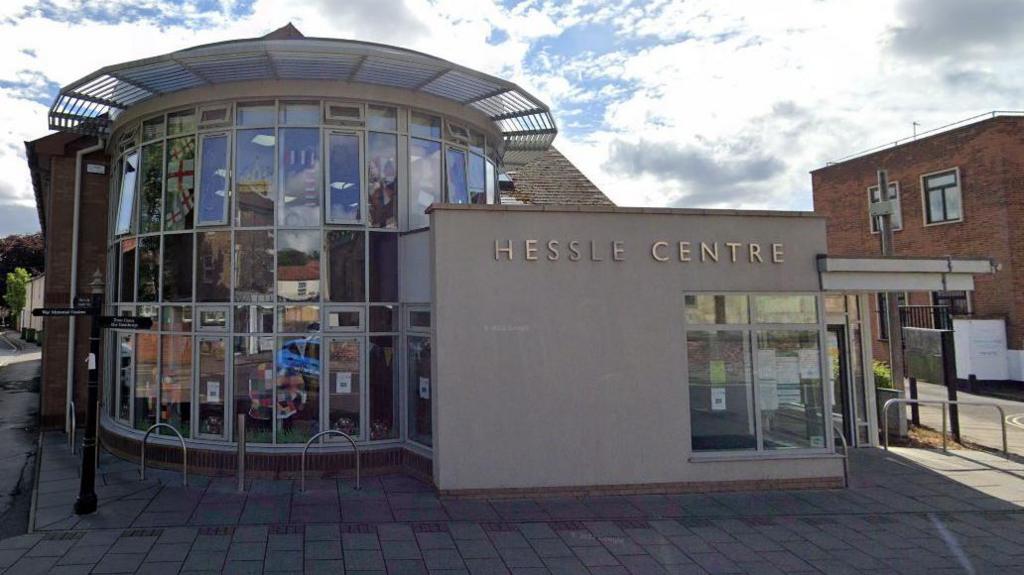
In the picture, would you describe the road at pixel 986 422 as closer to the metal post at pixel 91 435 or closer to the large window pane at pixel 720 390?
the large window pane at pixel 720 390

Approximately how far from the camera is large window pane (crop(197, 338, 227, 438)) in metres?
8.84

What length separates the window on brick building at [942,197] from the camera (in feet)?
71.4

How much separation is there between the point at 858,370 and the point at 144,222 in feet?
41.8

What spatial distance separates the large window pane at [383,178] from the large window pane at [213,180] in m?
2.20

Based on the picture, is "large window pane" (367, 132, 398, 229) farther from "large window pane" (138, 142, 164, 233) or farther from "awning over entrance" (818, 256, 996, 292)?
"awning over entrance" (818, 256, 996, 292)

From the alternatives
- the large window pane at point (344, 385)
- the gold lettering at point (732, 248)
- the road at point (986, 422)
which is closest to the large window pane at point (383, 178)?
the large window pane at point (344, 385)

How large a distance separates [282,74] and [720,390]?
7.96 metres

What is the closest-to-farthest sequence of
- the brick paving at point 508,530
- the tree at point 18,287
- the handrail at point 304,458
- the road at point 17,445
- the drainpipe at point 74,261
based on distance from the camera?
the brick paving at point 508,530
the road at point 17,445
the handrail at point 304,458
the drainpipe at point 74,261
the tree at point 18,287

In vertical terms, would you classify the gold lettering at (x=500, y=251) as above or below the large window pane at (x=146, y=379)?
above

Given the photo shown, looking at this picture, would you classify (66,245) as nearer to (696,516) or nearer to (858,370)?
(696,516)

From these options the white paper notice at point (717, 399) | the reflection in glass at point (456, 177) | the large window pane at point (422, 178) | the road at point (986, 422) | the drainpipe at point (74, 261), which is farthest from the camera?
the drainpipe at point (74, 261)

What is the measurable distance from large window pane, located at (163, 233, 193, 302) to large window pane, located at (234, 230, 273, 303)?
2.80 ft

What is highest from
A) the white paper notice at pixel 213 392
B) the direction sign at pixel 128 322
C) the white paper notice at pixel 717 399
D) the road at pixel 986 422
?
the direction sign at pixel 128 322

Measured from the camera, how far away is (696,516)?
712 cm
